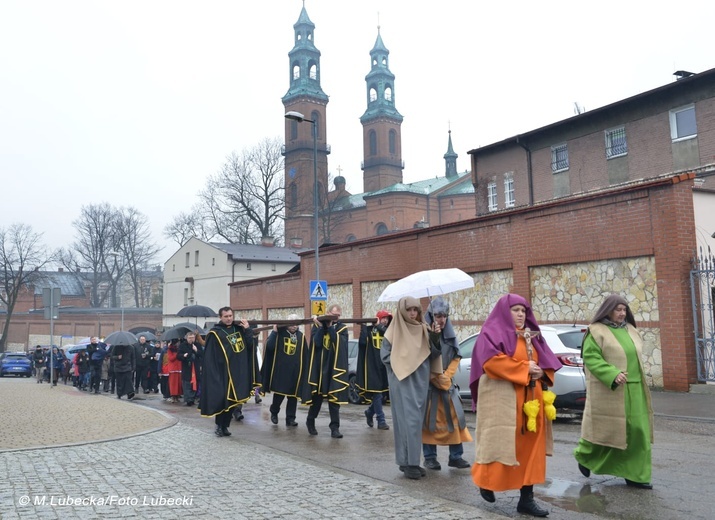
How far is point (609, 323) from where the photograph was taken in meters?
6.67

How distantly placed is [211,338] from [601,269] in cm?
1015

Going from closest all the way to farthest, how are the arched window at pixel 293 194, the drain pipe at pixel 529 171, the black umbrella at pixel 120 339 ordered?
1. the black umbrella at pixel 120 339
2. the drain pipe at pixel 529 171
3. the arched window at pixel 293 194

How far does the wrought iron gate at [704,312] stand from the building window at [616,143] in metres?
13.2

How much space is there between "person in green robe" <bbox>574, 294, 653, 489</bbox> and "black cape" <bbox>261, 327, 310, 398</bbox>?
221 inches

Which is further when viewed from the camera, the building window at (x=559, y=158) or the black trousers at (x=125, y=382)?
the building window at (x=559, y=158)

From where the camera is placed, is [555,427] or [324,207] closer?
[555,427]

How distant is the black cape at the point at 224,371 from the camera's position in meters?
10.5

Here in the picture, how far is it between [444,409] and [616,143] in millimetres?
22822

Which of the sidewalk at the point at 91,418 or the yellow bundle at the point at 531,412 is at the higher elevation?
the yellow bundle at the point at 531,412

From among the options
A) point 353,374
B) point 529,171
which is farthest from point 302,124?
point 353,374

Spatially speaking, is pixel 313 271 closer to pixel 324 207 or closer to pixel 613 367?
pixel 613 367

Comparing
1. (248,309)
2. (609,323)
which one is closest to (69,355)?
(248,309)

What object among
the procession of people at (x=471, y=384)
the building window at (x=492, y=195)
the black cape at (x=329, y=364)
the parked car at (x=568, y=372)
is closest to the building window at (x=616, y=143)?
the building window at (x=492, y=195)

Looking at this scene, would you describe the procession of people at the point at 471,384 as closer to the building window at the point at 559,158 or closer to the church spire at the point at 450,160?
the building window at the point at 559,158
